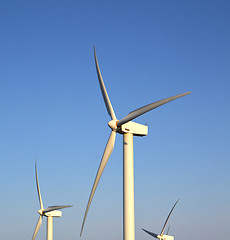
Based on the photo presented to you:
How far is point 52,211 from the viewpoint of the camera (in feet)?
215

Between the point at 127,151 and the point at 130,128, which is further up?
the point at 130,128

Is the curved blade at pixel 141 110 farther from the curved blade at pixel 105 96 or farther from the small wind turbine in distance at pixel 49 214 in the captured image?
the small wind turbine in distance at pixel 49 214

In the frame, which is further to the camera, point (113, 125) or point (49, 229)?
point (49, 229)

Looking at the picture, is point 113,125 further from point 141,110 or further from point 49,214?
point 49,214

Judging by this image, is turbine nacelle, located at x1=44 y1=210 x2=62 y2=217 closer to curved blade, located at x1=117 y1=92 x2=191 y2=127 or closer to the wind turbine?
the wind turbine

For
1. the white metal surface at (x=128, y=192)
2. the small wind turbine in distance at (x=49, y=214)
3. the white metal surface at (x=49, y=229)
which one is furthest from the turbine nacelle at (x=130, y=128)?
the white metal surface at (x=49, y=229)

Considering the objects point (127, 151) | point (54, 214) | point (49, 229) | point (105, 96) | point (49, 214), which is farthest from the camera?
point (54, 214)

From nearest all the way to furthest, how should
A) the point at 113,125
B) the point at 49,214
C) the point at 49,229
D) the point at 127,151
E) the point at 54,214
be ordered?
the point at 127,151 < the point at 113,125 < the point at 49,229 < the point at 49,214 < the point at 54,214

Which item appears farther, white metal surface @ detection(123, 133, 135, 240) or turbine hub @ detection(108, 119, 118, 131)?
turbine hub @ detection(108, 119, 118, 131)

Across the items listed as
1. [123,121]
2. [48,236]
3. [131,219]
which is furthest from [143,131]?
[48,236]

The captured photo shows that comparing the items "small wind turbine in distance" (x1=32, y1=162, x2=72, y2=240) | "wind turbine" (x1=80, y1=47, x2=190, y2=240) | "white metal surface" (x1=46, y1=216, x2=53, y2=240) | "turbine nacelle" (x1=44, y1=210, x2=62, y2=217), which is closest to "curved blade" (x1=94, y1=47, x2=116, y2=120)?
"wind turbine" (x1=80, y1=47, x2=190, y2=240)

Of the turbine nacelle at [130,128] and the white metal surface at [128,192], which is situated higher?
the turbine nacelle at [130,128]

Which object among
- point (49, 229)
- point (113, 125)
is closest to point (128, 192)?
point (113, 125)

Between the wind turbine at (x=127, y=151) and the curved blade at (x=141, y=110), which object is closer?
the curved blade at (x=141, y=110)
